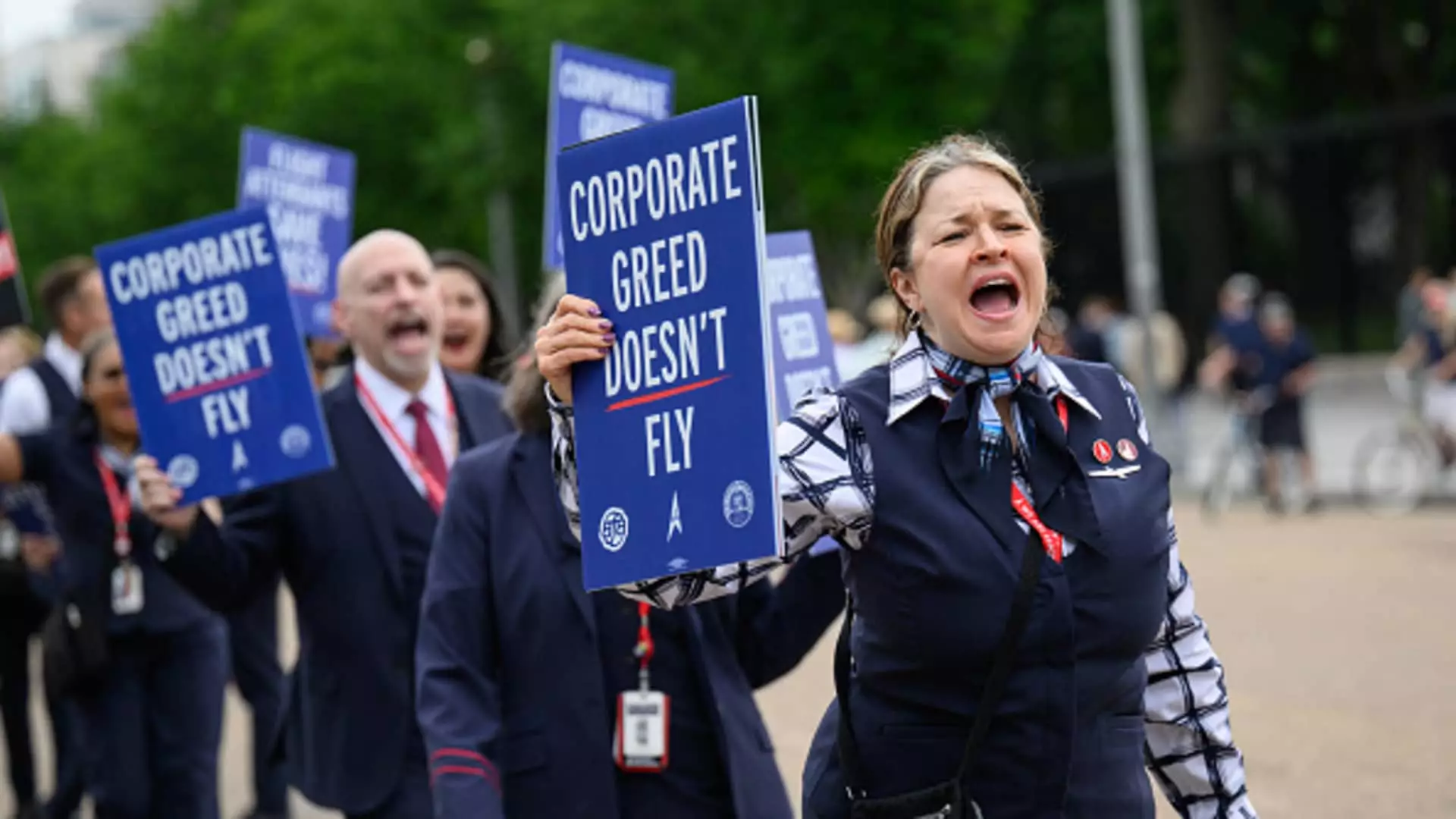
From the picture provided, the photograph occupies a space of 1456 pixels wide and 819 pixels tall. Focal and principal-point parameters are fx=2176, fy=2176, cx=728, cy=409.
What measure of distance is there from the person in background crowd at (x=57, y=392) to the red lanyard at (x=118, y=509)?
1.08 meters

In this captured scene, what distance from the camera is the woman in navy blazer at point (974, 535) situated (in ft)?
9.88

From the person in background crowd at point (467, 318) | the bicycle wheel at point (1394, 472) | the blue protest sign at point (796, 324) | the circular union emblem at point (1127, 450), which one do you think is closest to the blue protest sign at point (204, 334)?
the person in background crowd at point (467, 318)

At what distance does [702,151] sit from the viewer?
125 inches

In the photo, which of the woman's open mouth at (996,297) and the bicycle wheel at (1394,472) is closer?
the woman's open mouth at (996,297)

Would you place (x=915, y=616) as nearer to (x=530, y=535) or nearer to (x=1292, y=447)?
(x=530, y=535)

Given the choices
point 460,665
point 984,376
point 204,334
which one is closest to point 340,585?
point 204,334

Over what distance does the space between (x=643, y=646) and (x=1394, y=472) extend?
14.0 meters

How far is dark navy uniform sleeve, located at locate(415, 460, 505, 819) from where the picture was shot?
13.3 feet

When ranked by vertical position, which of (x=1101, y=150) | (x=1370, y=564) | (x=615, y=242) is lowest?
(x=1370, y=564)

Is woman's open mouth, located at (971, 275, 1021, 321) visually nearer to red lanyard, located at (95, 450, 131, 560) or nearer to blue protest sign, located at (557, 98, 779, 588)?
blue protest sign, located at (557, 98, 779, 588)

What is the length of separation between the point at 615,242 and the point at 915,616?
75 cm

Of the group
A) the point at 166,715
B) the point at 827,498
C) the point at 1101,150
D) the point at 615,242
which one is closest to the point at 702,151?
the point at 615,242

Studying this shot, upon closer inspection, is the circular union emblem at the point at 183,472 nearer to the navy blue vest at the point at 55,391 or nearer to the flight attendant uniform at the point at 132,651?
the flight attendant uniform at the point at 132,651

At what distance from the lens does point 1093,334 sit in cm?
2433
